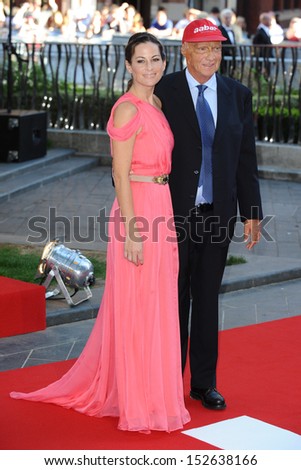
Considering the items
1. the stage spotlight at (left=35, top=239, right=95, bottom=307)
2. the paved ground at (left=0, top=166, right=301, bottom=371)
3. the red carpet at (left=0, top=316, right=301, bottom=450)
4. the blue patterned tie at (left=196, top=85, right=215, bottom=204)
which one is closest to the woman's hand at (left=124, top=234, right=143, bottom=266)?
the blue patterned tie at (left=196, top=85, right=215, bottom=204)

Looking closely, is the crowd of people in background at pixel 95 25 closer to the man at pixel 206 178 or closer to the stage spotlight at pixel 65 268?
the stage spotlight at pixel 65 268

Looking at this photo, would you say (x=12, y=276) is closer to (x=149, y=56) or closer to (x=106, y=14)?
(x=149, y=56)

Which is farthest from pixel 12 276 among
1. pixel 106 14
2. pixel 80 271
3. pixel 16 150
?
pixel 106 14

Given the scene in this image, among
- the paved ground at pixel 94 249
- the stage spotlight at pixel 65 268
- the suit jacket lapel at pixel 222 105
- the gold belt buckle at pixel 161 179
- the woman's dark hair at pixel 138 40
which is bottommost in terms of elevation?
the paved ground at pixel 94 249

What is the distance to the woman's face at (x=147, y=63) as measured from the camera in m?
5.49

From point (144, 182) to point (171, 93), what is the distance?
21.0 inches

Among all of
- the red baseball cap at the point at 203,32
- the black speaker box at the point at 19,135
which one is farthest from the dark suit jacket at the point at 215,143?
the black speaker box at the point at 19,135

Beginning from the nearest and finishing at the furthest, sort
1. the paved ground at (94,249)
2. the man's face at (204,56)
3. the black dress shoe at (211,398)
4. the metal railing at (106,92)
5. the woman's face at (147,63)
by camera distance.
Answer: the woman's face at (147,63) < the man's face at (204,56) < the black dress shoe at (211,398) < the paved ground at (94,249) < the metal railing at (106,92)

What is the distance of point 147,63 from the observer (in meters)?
5.49

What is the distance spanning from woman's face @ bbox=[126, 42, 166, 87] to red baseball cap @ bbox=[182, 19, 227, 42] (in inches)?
9.6

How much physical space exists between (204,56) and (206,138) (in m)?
0.41

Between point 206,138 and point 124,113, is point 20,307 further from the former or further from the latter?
point 124,113

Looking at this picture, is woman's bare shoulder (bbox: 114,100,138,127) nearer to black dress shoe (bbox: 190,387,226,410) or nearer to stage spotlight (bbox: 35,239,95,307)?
black dress shoe (bbox: 190,387,226,410)
